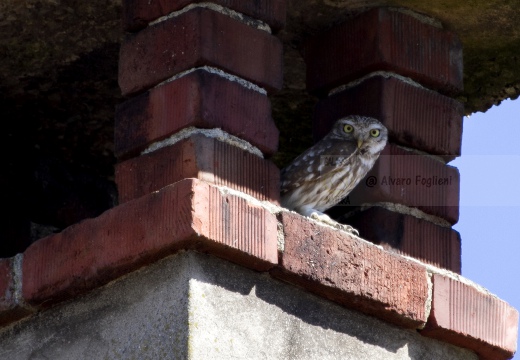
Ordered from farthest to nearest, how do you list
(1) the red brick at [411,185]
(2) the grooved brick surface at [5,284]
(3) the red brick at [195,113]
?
(1) the red brick at [411,185]
(2) the grooved brick surface at [5,284]
(3) the red brick at [195,113]

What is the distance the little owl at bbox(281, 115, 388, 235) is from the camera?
192 inches

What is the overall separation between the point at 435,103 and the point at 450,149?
151mm

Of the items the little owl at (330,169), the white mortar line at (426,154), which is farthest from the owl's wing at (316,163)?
the white mortar line at (426,154)

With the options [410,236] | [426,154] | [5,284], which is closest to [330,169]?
[426,154]

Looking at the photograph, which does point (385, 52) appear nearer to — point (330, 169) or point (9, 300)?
point (330, 169)

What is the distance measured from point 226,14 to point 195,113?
362 millimetres

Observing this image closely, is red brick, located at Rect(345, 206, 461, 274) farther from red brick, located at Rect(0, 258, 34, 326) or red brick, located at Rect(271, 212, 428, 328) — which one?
red brick, located at Rect(0, 258, 34, 326)

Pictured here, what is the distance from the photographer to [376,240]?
15.2 ft

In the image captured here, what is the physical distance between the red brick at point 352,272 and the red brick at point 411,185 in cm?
35

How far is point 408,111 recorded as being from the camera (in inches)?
190

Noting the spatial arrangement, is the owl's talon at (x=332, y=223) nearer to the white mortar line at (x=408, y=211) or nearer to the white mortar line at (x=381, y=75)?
the white mortar line at (x=408, y=211)

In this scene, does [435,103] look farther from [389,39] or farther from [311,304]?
[311,304]

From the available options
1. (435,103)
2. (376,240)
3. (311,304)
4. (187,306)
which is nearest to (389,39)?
(435,103)

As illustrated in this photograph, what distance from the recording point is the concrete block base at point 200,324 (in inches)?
155
